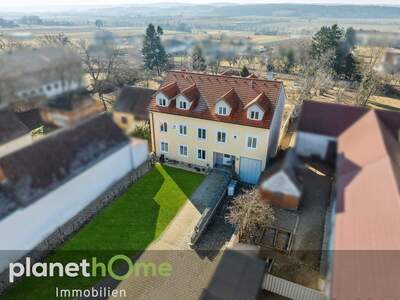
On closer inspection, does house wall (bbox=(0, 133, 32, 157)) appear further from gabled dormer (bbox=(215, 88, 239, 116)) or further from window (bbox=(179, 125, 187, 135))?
window (bbox=(179, 125, 187, 135))

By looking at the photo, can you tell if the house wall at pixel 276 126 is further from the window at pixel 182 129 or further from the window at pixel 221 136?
the window at pixel 182 129

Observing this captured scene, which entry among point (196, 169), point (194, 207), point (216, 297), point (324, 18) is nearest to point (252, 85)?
point (324, 18)

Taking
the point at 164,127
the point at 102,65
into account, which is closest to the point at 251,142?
the point at 164,127

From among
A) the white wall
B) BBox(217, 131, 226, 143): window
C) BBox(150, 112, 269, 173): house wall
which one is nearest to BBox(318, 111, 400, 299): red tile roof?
the white wall

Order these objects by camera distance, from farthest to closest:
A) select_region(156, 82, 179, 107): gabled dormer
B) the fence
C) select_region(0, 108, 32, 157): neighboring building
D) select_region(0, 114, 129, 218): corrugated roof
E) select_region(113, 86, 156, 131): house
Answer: select_region(156, 82, 179, 107): gabled dormer → the fence → select_region(113, 86, 156, 131): house → select_region(0, 114, 129, 218): corrugated roof → select_region(0, 108, 32, 157): neighboring building

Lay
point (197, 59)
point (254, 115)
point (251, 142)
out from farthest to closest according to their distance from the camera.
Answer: point (197, 59)
point (251, 142)
point (254, 115)

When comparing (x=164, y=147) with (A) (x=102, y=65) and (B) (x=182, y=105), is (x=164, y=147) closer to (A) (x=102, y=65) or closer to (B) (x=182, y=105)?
(B) (x=182, y=105)

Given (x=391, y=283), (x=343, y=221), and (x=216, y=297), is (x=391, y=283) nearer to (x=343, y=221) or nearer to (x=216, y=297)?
(x=343, y=221)
